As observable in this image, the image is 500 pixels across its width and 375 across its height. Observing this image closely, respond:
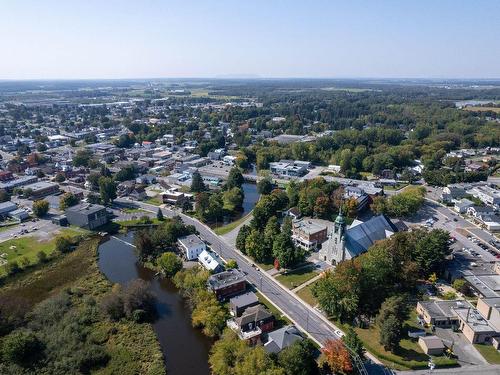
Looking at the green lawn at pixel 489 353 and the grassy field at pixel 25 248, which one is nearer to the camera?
the green lawn at pixel 489 353

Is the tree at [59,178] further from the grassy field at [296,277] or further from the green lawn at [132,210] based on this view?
the grassy field at [296,277]

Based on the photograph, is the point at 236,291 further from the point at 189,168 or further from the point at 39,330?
the point at 189,168

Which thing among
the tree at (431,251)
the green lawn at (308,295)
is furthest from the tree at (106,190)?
the tree at (431,251)

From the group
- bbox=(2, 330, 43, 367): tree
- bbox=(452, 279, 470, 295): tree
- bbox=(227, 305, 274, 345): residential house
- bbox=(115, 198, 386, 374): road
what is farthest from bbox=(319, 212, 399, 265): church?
bbox=(2, 330, 43, 367): tree

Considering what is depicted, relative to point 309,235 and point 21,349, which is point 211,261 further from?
point 21,349

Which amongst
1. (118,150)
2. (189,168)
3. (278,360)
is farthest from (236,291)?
(118,150)

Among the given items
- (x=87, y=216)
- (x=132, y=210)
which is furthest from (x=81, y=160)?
(x=87, y=216)

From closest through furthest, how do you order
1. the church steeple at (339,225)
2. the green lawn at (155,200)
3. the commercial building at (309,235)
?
the church steeple at (339,225)
the commercial building at (309,235)
the green lawn at (155,200)
